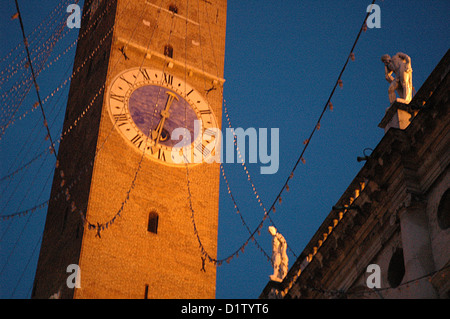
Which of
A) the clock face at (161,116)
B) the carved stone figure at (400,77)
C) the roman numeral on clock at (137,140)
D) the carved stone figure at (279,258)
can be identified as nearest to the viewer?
the carved stone figure at (400,77)

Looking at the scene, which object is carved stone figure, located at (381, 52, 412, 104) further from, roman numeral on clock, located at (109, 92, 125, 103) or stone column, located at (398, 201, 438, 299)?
roman numeral on clock, located at (109, 92, 125, 103)

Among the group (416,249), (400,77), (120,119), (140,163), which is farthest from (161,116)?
(416,249)

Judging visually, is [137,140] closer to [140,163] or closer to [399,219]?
[140,163]

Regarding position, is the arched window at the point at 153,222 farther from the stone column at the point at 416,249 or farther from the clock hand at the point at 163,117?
the stone column at the point at 416,249

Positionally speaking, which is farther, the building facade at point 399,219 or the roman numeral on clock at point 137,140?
the roman numeral on clock at point 137,140

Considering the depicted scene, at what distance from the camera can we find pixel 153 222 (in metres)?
37.8

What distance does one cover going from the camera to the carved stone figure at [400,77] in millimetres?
24109

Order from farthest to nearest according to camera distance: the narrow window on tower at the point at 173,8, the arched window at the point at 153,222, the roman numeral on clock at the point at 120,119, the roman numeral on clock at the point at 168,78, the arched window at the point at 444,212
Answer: the narrow window on tower at the point at 173,8
the roman numeral on clock at the point at 168,78
the roman numeral on clock at the point at 120,119
the arched window at the point at 153,222
the arched window at the point at 444,212

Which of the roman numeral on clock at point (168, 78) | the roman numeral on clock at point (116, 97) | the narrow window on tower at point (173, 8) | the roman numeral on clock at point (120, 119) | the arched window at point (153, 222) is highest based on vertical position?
the narrow window on tower at point (173, 8)

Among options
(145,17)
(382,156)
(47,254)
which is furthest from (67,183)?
(382,156)

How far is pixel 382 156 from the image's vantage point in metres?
23.0

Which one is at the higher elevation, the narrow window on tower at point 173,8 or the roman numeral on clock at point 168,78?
the narrow window on tower at point 173,8

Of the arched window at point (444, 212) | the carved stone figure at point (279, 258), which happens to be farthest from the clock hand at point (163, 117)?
the arched window at point (444, 212)

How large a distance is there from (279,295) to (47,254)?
15268 millimetres
